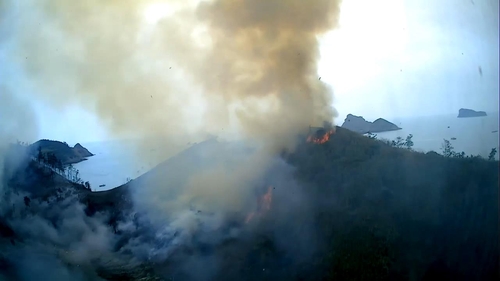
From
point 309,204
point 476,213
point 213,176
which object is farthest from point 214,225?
point 476,213

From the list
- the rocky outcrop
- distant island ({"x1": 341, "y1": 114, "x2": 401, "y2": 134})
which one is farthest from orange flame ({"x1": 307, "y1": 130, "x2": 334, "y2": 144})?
the rocky outcrop

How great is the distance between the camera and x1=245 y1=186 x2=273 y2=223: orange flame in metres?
13.5

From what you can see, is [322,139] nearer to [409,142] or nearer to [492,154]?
[409,142]

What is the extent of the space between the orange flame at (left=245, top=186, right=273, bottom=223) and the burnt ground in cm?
21

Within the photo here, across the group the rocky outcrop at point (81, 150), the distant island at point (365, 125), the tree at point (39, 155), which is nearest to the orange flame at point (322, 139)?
the distant island at point (365, 125)

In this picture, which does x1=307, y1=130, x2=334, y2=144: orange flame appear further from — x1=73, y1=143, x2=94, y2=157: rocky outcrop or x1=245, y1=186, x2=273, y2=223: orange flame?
x1=73, y1=143, x2=94, y2=157: rocky outcrop

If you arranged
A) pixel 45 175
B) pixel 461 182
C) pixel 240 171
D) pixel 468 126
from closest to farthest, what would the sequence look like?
pixel 468 126, pixel 461 182, pixel 45 175, pixel 240 171

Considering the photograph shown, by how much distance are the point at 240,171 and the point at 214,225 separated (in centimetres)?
241

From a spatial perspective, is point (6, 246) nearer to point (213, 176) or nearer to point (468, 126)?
point (213, 176)

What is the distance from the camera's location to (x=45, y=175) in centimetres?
1361

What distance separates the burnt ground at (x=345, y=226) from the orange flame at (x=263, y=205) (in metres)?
0.21

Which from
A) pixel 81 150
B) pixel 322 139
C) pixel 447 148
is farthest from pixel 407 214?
pixel 81 150

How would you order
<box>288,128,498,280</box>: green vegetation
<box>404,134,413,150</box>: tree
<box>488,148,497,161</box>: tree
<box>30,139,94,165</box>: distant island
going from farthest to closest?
1. <box>404,134,413,150</box>: tree
2. <box>30,139,94,165</box>: distant island
3. <box>288,128,498,280</box>: green vegetation
4. <box>488,148,497,161</box>: tree

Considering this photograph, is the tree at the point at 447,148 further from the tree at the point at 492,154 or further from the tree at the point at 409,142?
the tree at the point at 492,154
